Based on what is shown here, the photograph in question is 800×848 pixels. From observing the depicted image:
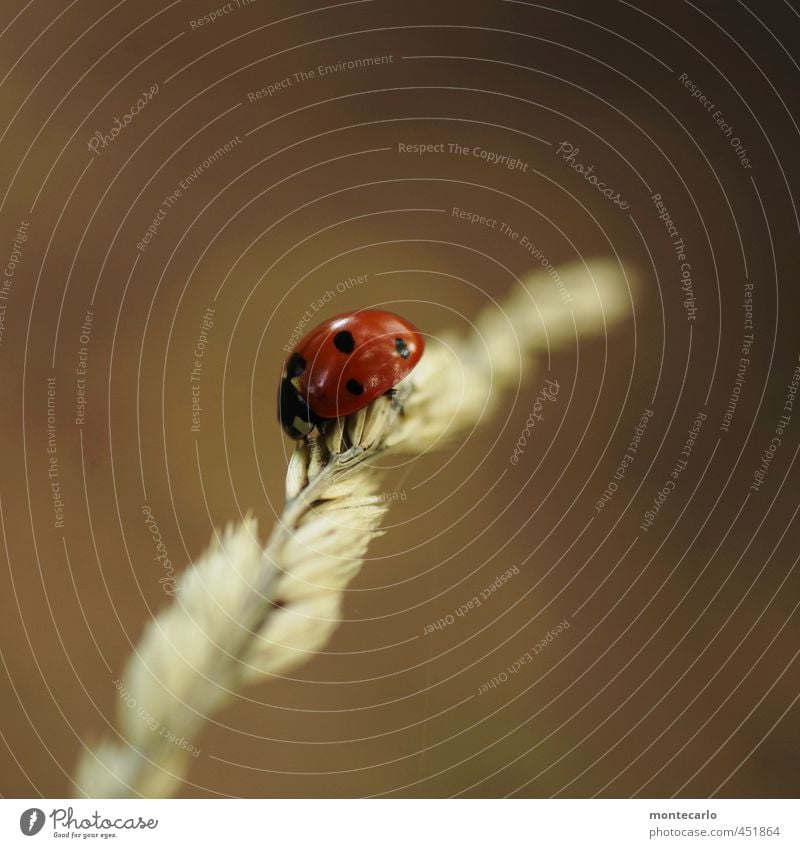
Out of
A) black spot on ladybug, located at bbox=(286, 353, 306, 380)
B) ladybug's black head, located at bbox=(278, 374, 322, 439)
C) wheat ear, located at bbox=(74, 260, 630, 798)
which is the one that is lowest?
wheat ear, located at bbox=(74, 260, 630, 798)

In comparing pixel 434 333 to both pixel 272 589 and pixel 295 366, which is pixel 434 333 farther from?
pixel 272 589

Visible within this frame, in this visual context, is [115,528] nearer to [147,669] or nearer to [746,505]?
[147,669]

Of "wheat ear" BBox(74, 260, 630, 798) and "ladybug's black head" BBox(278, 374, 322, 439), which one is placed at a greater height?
"ladybug's black head" BBox(278, 374, 322, 439)

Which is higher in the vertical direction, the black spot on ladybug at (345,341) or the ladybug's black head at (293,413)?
the black spot on ladybug at (345,341)

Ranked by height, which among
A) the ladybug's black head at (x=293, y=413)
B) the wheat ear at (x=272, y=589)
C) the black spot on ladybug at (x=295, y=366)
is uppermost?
the black spot on ladybug at (x=295, y=366)

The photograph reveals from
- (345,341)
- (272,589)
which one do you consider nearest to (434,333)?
(345,341)

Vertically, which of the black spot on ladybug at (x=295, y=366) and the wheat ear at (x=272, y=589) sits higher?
the black spot on ladybug at (x=295, y=366)

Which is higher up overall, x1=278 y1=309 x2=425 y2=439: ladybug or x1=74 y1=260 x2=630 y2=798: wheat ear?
x1=278 y1=309 x2=425 y2=439: ladybug
